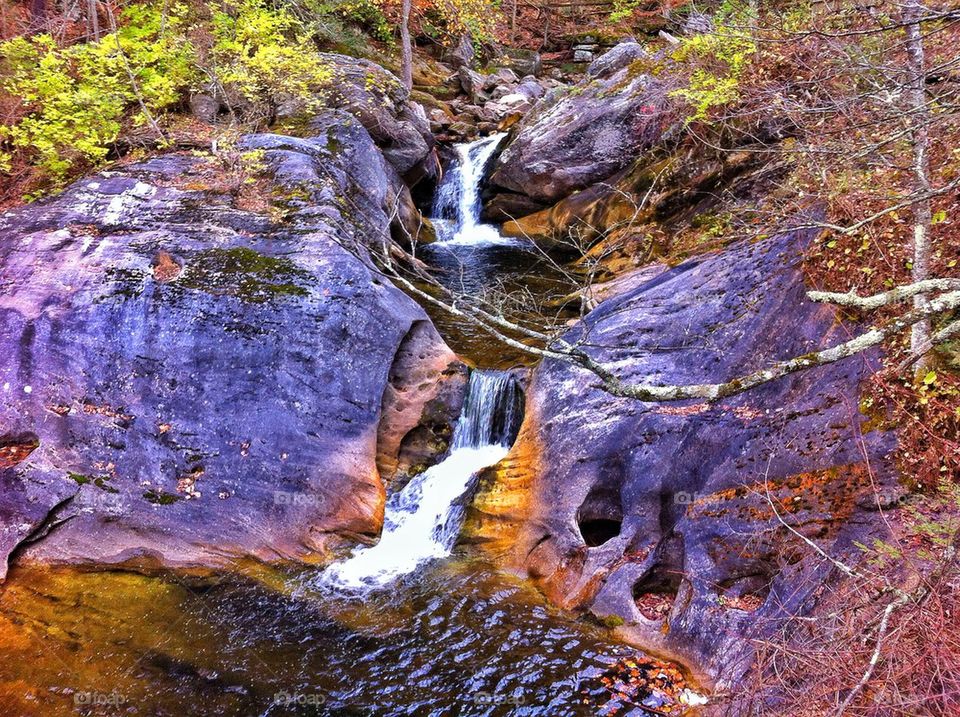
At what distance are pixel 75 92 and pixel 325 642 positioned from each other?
36.4ft

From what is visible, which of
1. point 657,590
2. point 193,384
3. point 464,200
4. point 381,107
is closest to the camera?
point 657,590

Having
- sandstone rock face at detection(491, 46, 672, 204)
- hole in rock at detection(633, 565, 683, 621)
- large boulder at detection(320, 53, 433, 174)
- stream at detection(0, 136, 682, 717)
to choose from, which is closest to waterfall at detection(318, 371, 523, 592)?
stream at detection(0, 136, 682, 717)

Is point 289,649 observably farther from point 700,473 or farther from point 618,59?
point 618,59

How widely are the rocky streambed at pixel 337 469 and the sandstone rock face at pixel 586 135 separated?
5692 mm

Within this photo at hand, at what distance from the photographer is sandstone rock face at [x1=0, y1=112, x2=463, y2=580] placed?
25.0ft

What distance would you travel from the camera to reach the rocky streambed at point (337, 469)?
571 cm

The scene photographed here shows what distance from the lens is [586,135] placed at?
15.2 m

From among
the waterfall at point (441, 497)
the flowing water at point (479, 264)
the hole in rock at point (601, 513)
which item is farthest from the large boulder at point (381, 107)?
the hole in rock at point (601, 513)

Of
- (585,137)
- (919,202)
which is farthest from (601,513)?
(585,137)

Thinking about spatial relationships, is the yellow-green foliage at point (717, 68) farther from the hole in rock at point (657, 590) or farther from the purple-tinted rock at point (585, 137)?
the hole in rock at point (657, 590)

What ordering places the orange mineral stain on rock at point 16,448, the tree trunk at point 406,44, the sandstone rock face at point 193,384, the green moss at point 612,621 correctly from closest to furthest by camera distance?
the green moss at point 612,621 < the sandstone rock face at point 193,384 < the orange mineral stain on rock at point 16,448 < the tree trunk at point 406,44

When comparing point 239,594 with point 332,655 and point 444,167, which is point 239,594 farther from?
point 444,167

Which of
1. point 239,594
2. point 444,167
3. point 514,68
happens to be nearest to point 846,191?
point 239,594

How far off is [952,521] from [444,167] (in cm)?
1743
